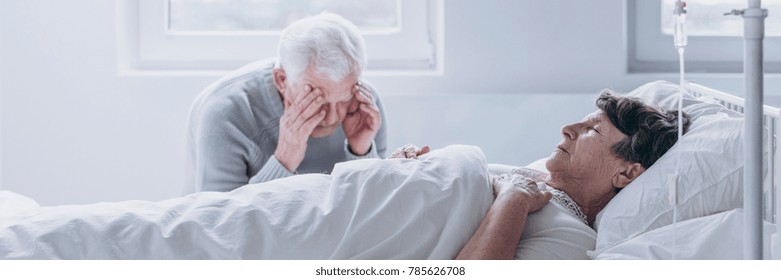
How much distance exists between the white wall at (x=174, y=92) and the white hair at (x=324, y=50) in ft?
1.40

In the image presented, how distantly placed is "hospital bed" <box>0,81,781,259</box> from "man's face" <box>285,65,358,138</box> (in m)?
0.42

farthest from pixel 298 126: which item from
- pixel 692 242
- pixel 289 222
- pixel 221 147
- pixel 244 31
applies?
pixel 692 242

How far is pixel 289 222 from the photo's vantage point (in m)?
1.17

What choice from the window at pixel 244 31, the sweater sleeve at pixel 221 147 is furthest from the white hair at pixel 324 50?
the window at pixel 244 31

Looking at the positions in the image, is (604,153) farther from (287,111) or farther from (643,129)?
(287,111)

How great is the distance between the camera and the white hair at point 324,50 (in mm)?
1670

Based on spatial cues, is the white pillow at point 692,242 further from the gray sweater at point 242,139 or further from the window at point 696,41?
the window at point 696,41

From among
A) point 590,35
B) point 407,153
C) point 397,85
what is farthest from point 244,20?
point 407,153

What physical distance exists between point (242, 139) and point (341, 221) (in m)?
0.57

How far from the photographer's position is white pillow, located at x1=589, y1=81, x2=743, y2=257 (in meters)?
1.22

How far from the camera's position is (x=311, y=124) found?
1701mm

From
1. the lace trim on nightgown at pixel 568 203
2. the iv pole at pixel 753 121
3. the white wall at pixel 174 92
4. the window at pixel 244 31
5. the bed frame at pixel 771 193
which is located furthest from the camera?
the window at pixel 244 31

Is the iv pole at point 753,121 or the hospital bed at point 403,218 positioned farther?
the hospital bed at point 403,218
